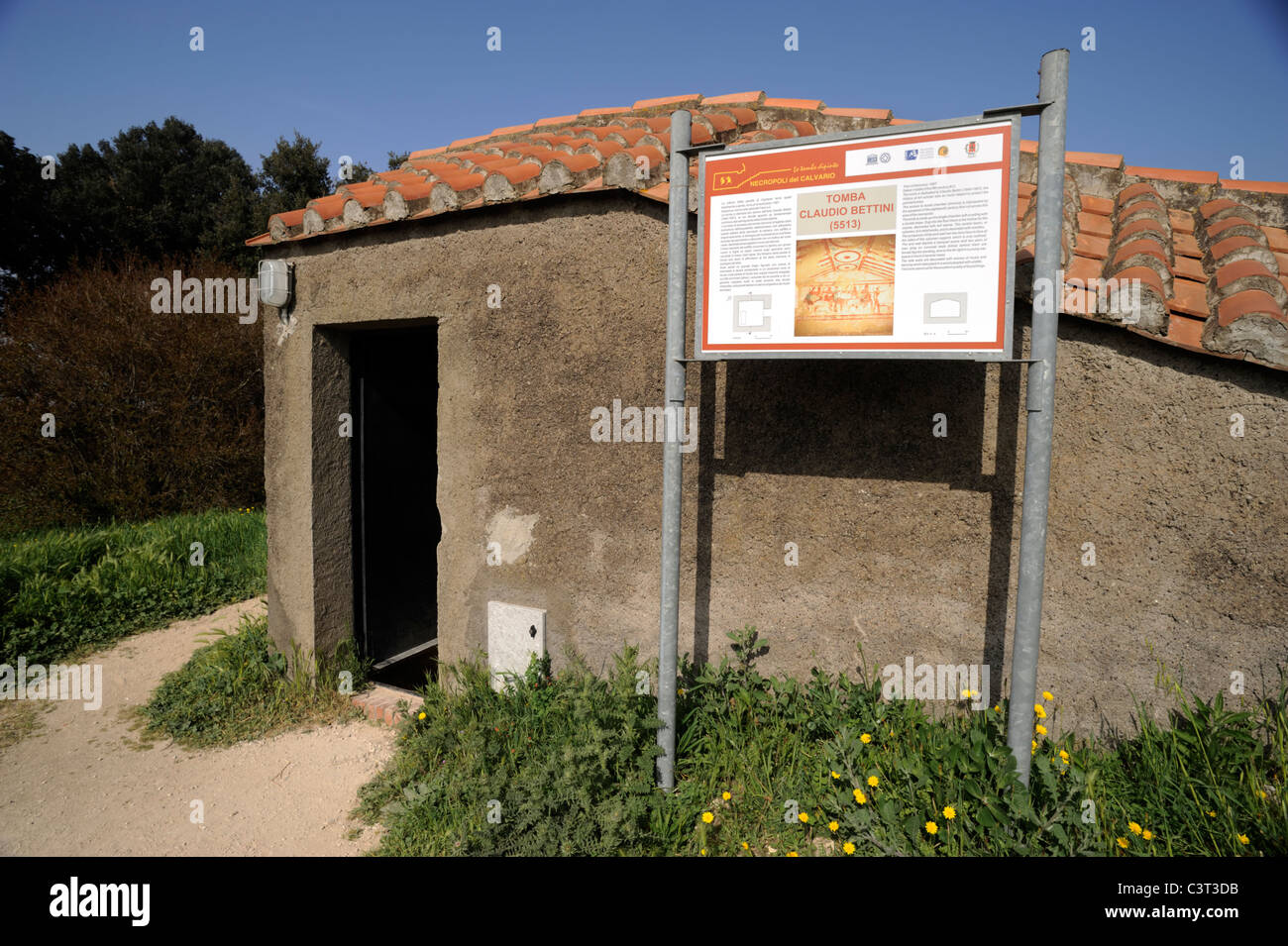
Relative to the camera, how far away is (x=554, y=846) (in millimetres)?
2613

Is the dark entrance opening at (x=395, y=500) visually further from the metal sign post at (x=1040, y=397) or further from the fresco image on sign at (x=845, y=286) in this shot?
the metal sign post at (x=1040, y=397)

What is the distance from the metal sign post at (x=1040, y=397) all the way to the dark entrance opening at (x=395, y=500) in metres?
3.53

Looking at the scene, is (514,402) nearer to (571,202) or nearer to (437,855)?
(571,202)

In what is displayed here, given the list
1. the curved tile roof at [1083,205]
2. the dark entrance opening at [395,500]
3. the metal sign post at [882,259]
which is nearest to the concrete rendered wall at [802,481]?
the curved tile roof at [1083,205]

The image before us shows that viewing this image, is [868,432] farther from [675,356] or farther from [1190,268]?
[1190,268]

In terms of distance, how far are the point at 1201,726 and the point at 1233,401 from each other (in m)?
1.20

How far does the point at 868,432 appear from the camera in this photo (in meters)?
3.00

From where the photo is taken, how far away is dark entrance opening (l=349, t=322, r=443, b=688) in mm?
4754

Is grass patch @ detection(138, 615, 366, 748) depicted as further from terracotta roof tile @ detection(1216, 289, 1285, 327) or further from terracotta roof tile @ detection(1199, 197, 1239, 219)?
terracotta roof tile @ detection(1199, 197, 1239, 219)

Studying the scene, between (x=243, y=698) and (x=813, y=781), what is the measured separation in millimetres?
3612

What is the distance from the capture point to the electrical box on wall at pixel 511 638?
12.2ft

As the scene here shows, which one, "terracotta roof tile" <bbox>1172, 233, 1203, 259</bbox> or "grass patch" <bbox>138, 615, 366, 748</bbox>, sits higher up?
"terracotta roof tile" <bbox>1172, 233, 1203, 259</bbox>

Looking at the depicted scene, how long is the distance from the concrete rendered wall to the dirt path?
801 mm

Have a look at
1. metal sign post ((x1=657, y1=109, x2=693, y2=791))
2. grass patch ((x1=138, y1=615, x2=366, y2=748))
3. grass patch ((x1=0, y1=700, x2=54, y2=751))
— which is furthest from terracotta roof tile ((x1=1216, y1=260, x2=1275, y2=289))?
grass patch ((x1=0, y1=700, x2=54, y2=751))
